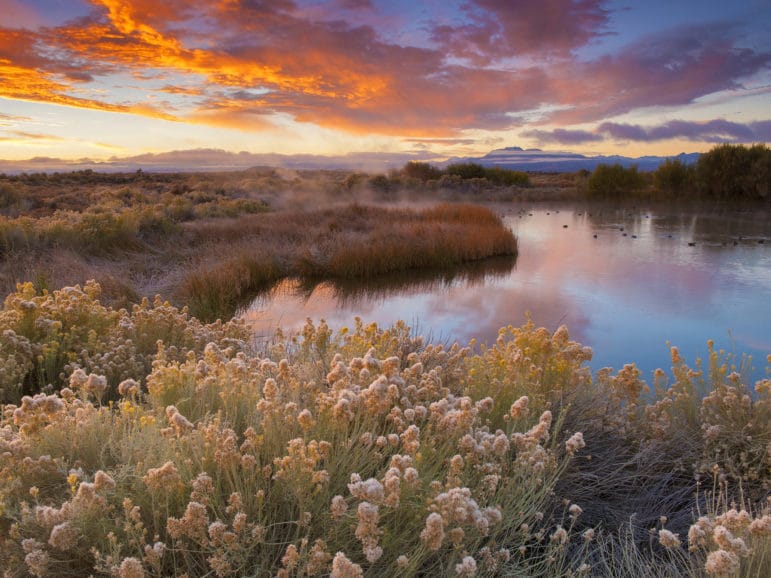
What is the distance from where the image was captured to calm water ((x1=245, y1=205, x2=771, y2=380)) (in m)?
8.38

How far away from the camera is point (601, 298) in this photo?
35.9 feet

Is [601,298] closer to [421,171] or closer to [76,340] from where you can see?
[76,340]

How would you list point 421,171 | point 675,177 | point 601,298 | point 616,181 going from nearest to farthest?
point 601,298
point 675,177
point 616,181
point 421,171

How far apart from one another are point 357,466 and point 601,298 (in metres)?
9.62

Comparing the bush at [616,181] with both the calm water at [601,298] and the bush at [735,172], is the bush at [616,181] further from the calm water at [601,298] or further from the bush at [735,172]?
the calm water at [601,298]

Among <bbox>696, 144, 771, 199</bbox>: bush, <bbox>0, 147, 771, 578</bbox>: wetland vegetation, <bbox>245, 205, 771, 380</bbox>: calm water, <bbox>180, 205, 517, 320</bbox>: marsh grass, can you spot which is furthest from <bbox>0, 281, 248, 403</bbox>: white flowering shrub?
<bbox>696, 144, 771, 199</bbox>: bush

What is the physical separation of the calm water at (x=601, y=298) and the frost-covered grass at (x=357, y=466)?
6.94 ft

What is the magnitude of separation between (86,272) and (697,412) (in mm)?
9031

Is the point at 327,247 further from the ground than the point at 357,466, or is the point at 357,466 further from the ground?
the point at 327,247

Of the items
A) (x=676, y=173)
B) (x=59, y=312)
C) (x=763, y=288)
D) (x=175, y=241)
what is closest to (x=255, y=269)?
(x=175, y=241)

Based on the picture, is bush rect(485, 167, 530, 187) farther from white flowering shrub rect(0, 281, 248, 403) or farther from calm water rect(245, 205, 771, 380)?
white flowering shrub rect(0, 281, 248, 403)

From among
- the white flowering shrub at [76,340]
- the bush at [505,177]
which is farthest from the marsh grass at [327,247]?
the bush at [505,177]

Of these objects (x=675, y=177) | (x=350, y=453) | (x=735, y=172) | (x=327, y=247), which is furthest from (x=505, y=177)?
(x=350, y=453)

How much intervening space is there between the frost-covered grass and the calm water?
2.12 metres
